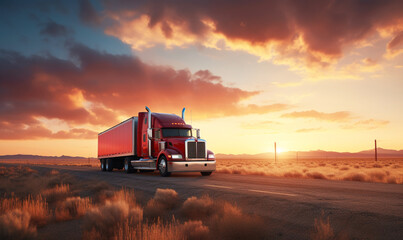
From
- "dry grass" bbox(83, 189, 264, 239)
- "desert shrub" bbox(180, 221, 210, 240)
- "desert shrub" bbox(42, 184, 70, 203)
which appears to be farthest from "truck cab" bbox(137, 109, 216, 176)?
"desert shrub" bbox(180, 221, 210, 240)

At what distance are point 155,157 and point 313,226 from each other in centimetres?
1637

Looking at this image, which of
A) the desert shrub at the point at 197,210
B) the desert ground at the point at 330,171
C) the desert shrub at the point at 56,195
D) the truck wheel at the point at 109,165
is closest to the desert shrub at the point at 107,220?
the desert shrub at the point at 197,210

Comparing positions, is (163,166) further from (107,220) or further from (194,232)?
(194,232)

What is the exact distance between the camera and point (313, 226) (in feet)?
20.5

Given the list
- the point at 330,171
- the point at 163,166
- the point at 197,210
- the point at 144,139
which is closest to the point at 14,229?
the point at 197,210

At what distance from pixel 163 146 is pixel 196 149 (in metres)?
2.23

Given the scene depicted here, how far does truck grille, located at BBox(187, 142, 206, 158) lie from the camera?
64.7 ft

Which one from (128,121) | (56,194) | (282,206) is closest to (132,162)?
(128,121)

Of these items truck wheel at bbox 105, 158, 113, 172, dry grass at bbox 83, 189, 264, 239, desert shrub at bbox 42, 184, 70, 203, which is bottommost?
truck wheel at bbox 105, 158, 113, 172

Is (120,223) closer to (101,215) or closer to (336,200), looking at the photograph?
(101,215)

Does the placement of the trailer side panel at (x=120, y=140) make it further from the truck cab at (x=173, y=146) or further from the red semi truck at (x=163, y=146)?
the truck cab at (x=173, y=146)

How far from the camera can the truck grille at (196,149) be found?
19.7m

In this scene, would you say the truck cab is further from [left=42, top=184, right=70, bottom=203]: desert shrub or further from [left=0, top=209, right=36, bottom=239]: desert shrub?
[left=0, top=209, right=36, bottom=239]: desert shrub

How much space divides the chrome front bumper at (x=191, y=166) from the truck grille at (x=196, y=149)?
1.45ft
